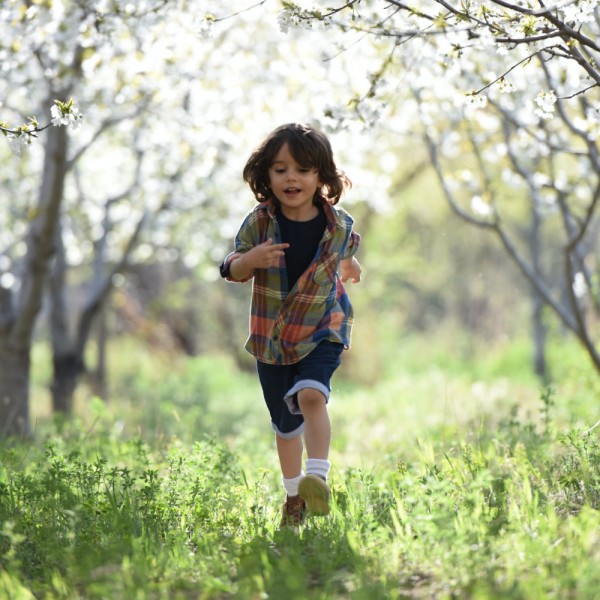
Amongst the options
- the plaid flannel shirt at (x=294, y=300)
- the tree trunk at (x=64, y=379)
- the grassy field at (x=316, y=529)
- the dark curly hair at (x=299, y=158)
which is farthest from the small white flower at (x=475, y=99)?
the tree trunk at (x=64, y=379)

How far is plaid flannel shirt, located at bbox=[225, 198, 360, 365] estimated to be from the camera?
12.2 ft

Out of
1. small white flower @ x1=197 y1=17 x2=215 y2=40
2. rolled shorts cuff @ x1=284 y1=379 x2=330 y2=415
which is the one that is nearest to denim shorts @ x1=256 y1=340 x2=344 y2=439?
rolled shorts cuff @ x1=284 y1=379 x2=330 y2=415

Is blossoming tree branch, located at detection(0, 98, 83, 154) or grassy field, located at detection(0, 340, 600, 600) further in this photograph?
blossoming tree branch, located at detection(0, 98, 83, 154)

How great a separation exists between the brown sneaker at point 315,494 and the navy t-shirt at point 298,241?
840 mm

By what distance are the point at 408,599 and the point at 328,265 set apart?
1.57 metres

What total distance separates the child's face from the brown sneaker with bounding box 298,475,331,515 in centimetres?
114

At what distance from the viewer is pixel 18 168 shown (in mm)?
12906

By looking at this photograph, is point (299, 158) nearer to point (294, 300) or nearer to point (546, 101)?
point (294, 300)

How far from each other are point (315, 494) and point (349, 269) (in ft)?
3.68

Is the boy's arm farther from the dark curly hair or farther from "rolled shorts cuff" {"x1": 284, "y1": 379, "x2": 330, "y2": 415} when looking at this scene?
"rolled shorts cuff" {"x1": 284, "y1": 379, "x2": 330, "y2": 415}

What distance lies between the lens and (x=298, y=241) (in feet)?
12.6

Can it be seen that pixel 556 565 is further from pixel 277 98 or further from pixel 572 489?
pixel 277 98

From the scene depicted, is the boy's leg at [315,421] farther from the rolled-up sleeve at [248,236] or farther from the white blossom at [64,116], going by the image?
the white blossom at [64,116]

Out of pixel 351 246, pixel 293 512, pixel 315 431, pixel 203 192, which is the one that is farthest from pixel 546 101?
pixel 203 192
